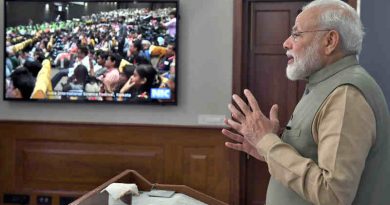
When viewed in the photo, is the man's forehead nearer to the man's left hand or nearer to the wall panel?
the man's left hand

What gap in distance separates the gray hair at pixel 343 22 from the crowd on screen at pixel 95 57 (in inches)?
120

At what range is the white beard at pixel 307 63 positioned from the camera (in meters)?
1.45

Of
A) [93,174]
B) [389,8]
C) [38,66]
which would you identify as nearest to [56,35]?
[38,66]

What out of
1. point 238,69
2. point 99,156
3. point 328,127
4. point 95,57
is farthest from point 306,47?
point 99,156

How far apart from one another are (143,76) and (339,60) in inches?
123

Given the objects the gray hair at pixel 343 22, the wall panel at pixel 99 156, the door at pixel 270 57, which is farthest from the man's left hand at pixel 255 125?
the door at pixel 270 57

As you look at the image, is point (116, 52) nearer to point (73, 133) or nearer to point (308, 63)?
point (73, 133)

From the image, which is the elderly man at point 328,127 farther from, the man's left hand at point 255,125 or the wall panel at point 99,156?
the wall panel at point 99,156

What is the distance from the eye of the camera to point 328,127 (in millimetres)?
1305

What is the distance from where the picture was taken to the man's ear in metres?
1.41

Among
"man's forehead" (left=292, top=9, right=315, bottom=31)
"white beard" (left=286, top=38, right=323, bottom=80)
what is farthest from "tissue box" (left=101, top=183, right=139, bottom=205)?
"man's forehead" (left=292, top=9, right=315, bottom=31)

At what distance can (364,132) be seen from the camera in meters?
1.29

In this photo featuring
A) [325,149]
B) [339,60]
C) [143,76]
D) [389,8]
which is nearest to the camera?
[325,149]

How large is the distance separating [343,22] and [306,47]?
0.13 metres
